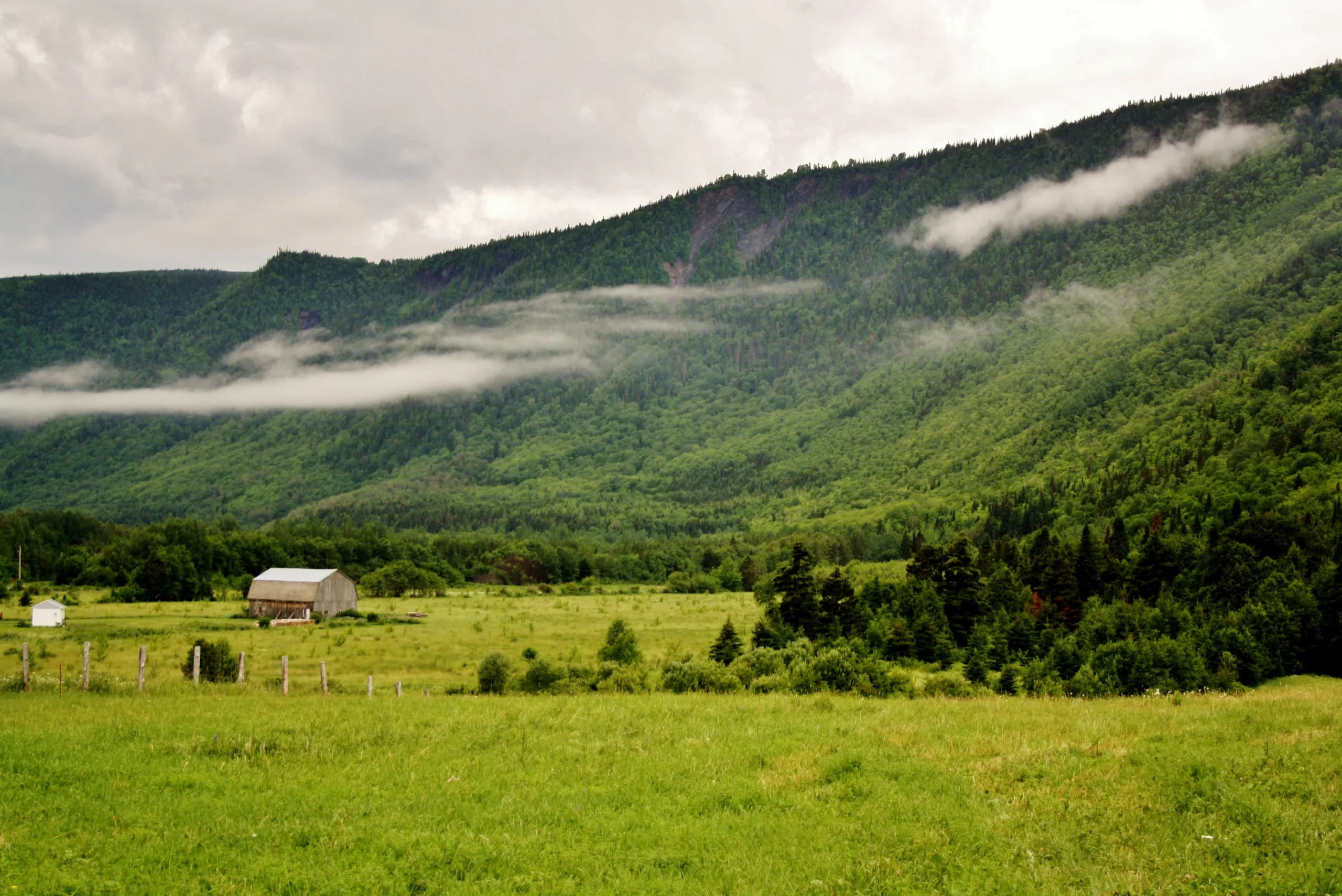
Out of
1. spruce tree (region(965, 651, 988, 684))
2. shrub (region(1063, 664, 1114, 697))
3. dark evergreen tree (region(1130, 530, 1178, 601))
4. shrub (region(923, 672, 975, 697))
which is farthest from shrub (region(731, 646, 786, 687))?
dark evergreen tree (region(1130, 530, 1178, 601))

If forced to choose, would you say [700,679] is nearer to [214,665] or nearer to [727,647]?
[727,647]

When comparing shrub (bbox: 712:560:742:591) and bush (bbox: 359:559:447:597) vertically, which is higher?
bush (bbox: 359:559:447:597)

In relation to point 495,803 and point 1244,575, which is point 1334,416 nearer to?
point 1244,575

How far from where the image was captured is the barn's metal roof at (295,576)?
97.1m

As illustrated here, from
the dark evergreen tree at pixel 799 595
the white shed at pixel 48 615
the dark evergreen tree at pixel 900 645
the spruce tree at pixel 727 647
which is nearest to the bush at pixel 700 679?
the spruce tree at pixel 727 647

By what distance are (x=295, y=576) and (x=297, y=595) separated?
4.01m

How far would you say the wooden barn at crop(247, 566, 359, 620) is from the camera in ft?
309

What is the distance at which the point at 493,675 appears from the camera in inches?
1684

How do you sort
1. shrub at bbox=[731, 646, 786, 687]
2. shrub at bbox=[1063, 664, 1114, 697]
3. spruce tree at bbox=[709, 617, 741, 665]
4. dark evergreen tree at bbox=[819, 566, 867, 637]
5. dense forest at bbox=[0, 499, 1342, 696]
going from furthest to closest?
dark evergreen tree at bbox=[819, 566, 867, 637], spruce tree at bbox=[709, 617, 741, 665], dense forest at bbox=[0, 499, 1342, 696], shrub at bbox=[731, 646, 786, 687], shrub at bbox=[1063, 664, 1114, 697]

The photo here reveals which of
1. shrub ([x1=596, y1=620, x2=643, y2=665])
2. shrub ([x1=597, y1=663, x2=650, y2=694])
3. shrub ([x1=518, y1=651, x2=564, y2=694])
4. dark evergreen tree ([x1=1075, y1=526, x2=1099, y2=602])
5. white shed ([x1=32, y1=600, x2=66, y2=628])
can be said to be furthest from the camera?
white shed ([x1=32, y1=600, x2=66, y2=628])

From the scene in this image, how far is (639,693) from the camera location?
108 ft

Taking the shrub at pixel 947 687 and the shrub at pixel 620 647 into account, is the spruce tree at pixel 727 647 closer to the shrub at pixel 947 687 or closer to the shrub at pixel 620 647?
the shrub at pixel 620 647

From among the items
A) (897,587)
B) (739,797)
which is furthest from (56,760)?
(897,587)

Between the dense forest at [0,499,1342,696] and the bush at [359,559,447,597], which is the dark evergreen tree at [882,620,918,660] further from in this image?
the bush at [359,559,447,597]
